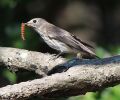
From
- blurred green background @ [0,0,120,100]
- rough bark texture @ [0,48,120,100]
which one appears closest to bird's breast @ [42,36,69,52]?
rough bark texture @ [0,48,120,100]

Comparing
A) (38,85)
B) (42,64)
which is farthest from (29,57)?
(38,85)

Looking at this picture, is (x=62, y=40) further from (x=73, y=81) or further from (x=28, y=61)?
(x=73, y=81)

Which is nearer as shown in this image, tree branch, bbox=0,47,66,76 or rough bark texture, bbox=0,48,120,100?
rough bark texture, bbox=0,48,120,100

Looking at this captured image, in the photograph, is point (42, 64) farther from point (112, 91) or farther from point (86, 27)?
point (86, 27)

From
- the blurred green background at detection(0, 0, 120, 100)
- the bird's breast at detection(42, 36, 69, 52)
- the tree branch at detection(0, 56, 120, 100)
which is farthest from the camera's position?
the blurred green background at detection(0, 0, 120, 100)

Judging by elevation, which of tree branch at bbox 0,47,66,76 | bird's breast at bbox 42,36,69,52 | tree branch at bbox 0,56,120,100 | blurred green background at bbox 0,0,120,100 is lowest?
tree branch at bbox 0,56,120,100

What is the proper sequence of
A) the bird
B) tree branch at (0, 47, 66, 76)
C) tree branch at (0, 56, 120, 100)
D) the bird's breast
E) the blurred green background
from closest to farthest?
tree branch at (0, 56, 120, 100)
tree branch at (0, 47, 66, 76)
the bird
the bird's breast
the blurred green background

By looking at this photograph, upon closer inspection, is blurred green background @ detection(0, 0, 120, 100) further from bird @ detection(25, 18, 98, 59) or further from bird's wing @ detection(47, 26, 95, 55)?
bird's wing @ detection(47, 26, 95, 55)
